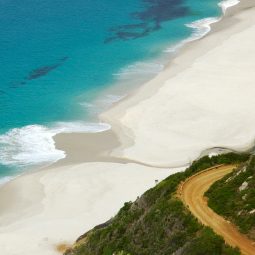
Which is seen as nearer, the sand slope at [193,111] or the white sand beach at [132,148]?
the white sand beach at [132,148]

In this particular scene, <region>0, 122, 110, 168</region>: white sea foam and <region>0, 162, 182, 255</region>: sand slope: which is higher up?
<region>0, 122, 110, 168</region>: white sea foam

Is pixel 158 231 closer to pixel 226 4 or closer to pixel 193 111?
pixel 193 111

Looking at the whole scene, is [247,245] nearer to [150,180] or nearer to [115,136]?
[150,180]

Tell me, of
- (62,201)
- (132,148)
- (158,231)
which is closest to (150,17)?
(132,148)

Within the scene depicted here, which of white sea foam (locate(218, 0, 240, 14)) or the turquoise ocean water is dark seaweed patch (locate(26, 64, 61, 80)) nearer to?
the turquoise ocean water

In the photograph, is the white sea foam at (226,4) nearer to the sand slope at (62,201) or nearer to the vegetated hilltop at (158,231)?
the sand slope at (62,201)

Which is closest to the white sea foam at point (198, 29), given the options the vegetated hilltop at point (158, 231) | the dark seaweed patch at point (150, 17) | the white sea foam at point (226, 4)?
the white sea foam at point (226, 4)

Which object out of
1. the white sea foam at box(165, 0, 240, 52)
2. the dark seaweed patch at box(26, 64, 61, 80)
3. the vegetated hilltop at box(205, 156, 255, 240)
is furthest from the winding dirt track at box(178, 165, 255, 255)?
the white sea foam at box(165, 0, 240, 52)
